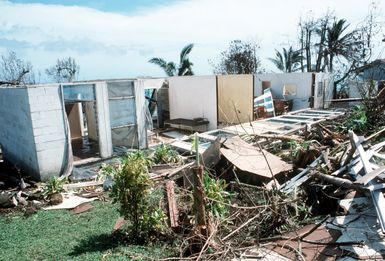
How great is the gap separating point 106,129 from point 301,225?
352 inches

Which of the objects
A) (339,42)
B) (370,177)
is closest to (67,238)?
(370,177)

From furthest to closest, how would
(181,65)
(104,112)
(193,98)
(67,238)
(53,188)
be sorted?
(181,65), (193,98), (104,112), (53,188), (67,238)

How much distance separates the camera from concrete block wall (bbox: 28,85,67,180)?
1026 centimetres

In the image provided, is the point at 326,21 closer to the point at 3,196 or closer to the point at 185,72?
the point at 185,72

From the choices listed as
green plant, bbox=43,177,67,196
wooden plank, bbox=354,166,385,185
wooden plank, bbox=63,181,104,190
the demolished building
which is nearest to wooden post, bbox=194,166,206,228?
the demolished building

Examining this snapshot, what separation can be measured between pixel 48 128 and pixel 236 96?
10242 mm

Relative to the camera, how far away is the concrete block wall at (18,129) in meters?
10.5

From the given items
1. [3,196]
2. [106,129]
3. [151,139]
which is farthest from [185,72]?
[3,196]

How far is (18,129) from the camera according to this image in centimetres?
1136

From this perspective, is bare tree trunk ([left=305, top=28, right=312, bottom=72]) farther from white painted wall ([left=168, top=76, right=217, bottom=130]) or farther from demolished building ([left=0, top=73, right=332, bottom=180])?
white painted wall ([left=168, top=76, right=217, bottom=130])

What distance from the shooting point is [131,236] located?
17.9 ft

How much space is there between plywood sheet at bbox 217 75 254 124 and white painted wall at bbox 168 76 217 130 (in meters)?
0.69

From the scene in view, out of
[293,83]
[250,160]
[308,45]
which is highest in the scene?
[308,45]

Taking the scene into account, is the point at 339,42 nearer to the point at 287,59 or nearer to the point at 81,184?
the point at 287,59
